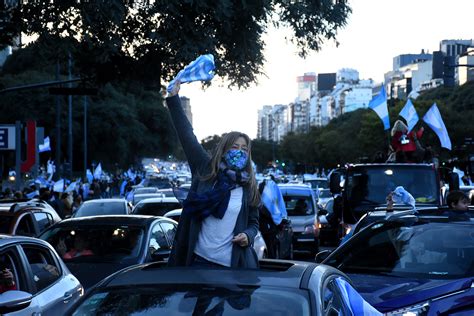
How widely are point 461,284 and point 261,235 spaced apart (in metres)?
6.99

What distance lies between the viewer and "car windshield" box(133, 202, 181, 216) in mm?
18656

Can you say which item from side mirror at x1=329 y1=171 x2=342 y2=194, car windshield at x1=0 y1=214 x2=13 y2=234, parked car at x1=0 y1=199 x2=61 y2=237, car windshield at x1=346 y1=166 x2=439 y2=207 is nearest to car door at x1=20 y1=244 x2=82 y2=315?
parked car at x1=0 y1=199 x2=61 y2=237

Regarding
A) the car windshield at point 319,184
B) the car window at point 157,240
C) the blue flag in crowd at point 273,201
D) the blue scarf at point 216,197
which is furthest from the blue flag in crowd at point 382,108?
the blue scarf at point 216,197

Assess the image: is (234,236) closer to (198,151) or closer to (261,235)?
(198,151)

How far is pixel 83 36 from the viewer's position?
503 inches

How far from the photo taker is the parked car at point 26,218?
11.1m

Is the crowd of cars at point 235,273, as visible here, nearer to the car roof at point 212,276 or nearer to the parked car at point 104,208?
the car roof at point 212,276

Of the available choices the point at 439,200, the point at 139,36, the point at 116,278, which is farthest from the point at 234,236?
the point at 439,200

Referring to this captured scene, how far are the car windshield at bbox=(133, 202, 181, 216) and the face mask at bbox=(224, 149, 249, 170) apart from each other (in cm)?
1282

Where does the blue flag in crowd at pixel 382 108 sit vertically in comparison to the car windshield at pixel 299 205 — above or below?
above

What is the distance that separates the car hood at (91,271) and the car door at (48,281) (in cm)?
192

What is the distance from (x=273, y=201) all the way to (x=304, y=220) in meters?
6.64

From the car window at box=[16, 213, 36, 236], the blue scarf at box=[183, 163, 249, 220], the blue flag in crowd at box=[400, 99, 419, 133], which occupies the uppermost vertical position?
the blue flag in crowd at box=[400, 99, 419, 133]

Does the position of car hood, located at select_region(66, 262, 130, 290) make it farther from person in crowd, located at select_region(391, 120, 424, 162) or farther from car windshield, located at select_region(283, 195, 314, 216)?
car windshield, located at select_region(283, 195, 314, 216)
